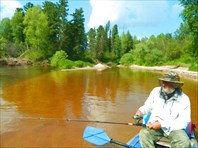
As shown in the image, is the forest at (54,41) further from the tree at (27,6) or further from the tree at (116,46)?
the tree at (116,46)

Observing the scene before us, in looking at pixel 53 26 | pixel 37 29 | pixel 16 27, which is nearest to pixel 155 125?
pixel 37 29

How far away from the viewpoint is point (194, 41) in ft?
95.0

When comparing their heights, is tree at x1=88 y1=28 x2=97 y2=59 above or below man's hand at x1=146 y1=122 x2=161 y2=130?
above

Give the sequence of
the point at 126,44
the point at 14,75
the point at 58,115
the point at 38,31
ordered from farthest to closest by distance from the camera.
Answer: the point at 126,44 < the point at 38,31 < the point at 14,75 < the point at 58,115

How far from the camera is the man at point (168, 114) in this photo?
432cm

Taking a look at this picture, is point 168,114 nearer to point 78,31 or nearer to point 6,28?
point 78,31

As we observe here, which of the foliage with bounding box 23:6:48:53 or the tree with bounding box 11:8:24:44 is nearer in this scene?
the foliage with bounding box 23:6:48:53

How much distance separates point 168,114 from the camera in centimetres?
443

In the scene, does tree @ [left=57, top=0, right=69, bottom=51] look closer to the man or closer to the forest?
the forest

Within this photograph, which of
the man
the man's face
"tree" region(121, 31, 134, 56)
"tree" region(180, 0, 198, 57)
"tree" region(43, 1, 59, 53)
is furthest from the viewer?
"tree" region(121, 31, 134, 56)

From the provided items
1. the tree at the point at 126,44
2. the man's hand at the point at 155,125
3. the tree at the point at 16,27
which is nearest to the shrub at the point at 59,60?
the tree at the point at 16,27

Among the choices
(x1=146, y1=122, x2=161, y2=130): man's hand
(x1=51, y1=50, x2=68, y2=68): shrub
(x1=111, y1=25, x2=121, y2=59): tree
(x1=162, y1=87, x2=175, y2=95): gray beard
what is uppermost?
(x1=111, y1=25, x2=121, y2=59): tree

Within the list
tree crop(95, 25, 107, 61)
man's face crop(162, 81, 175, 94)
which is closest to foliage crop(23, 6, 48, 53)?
tree crop(95, 25, 107, 61)

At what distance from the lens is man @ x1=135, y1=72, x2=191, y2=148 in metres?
4.32
